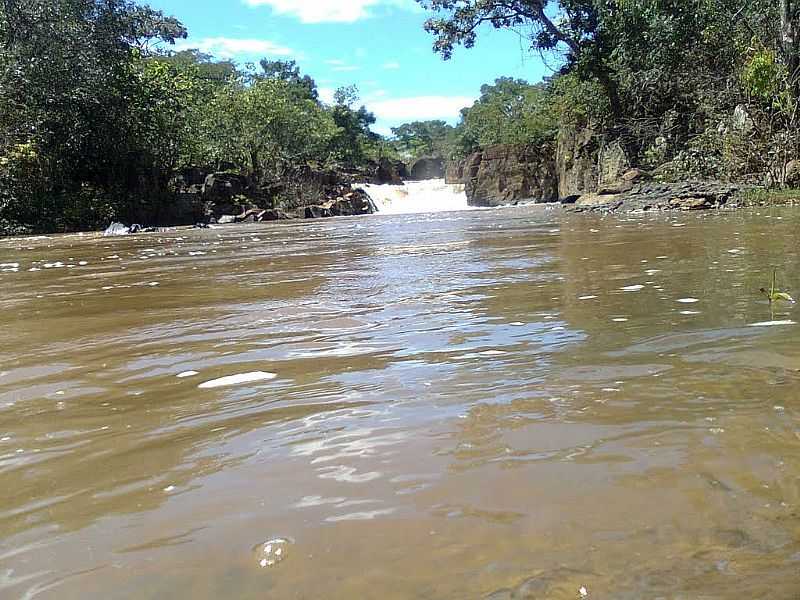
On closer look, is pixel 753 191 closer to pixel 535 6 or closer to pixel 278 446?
pixel 535 6

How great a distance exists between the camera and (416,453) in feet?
4.46

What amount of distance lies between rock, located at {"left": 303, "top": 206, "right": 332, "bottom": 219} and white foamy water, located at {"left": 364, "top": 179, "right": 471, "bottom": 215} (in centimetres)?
494

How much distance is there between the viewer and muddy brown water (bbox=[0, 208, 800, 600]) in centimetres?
93

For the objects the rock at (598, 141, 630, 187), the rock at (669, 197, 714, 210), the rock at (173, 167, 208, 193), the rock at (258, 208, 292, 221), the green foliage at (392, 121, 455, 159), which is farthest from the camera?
the green foliage at (392, 121, 455, 159)

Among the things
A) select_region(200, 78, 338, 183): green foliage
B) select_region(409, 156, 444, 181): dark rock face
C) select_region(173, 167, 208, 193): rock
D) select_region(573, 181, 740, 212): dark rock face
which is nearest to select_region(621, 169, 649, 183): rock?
select_region(573, 181, 740, 212): dark rock face

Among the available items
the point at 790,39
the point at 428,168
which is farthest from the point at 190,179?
the point at 428,168

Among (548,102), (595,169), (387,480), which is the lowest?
(387,480)

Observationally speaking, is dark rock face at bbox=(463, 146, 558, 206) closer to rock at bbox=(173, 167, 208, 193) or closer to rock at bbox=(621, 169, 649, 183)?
rock at bbox=(621, 169, 649, 183)

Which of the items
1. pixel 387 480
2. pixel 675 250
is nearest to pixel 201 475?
pixel 387 480

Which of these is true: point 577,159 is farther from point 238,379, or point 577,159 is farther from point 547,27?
point 238,379

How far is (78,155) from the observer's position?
2189cm

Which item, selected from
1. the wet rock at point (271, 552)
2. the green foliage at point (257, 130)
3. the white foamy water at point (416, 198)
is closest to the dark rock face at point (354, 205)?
the white foamy water at point (416, 198)

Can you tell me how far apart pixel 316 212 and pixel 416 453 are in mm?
26823

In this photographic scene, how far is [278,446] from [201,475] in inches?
7.5
